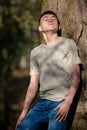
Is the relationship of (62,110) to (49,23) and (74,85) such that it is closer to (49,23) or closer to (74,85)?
(74,85)

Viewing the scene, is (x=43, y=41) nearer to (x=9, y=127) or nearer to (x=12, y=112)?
(x=9, y=127)

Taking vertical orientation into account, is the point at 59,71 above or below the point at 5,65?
above

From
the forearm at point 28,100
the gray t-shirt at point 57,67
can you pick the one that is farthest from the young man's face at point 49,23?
the forearm at point 28,100

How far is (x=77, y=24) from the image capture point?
5.89 meters

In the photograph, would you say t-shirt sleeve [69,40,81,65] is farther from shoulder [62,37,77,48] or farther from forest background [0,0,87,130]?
forest background [0,0,87,130]

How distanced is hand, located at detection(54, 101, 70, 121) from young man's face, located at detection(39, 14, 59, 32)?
3.19 ft

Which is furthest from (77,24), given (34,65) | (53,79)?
(53,79)

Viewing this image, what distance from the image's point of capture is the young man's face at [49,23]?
5.69m

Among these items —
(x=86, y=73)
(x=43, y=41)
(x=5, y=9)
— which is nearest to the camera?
(x=86, y=73)

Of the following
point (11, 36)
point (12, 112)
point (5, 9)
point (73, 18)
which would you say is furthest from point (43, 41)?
point (12, 112)

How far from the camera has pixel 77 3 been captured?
596 centimetres

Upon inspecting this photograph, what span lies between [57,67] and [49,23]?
57 cm

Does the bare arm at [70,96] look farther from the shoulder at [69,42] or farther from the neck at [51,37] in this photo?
the neck at [51,37]

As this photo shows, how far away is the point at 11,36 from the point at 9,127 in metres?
4.22
